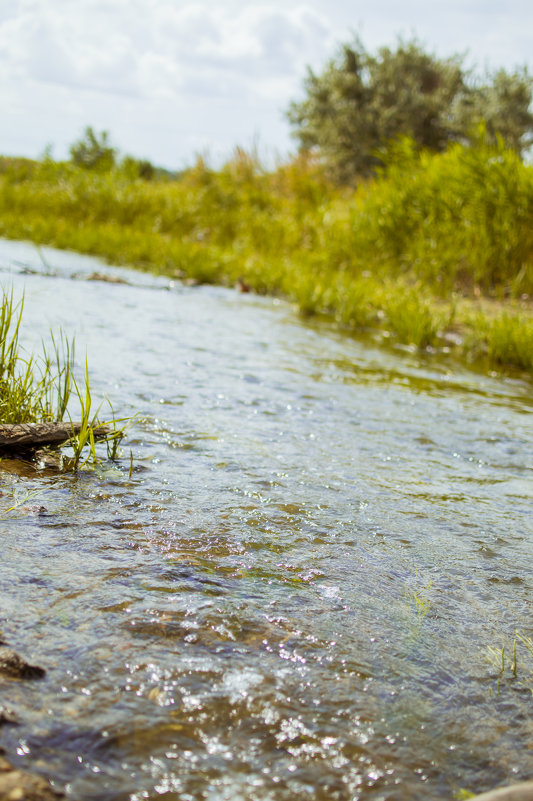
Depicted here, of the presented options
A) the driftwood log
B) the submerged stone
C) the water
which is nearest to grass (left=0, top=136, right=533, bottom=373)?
the water

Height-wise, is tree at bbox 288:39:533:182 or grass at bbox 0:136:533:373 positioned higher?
tree at bbox 288:39:533:182

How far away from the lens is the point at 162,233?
15922mm

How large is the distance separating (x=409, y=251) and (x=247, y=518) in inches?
337

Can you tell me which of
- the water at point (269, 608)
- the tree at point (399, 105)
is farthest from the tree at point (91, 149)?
the water at point (269, 608)

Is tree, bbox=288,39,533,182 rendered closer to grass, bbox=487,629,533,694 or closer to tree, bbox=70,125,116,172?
tree, bbox=70,125,116,172

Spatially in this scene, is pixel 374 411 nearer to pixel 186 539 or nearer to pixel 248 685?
pixel 186 539

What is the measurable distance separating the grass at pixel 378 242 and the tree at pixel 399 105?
11.5 metres

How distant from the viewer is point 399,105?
84.5 feet

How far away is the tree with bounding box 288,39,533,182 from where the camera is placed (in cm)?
2608

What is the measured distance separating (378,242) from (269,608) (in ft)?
31.4

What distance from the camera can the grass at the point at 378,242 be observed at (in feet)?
29.0

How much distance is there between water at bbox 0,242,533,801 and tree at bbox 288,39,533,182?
24251mm

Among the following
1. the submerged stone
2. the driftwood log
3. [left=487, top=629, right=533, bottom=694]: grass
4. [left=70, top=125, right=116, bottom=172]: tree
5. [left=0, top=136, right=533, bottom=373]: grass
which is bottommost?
[left=487, top=629, right=533, bottom=694]: grass

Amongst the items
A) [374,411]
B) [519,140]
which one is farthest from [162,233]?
[519,140]
